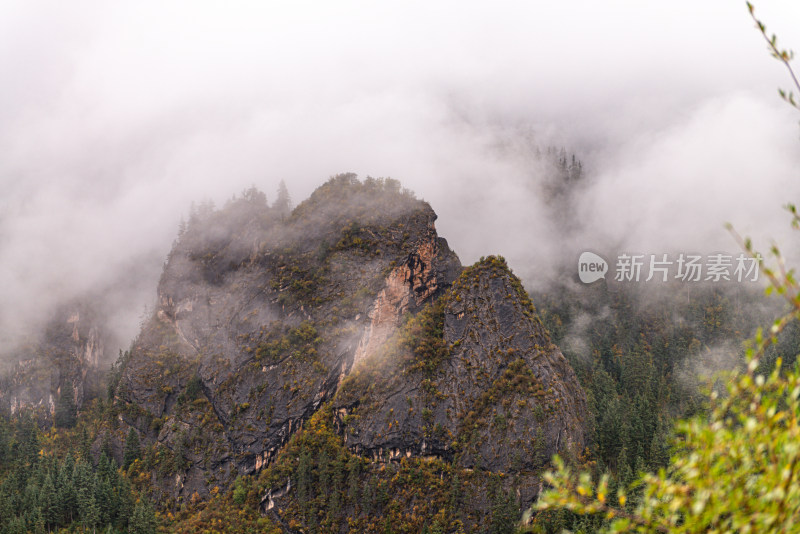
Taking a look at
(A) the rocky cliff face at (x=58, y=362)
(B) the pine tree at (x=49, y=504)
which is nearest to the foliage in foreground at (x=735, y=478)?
(B) the pine tree at (x=49, y=504)

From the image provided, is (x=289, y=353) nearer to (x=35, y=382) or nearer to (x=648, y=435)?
(x=648, y=435)

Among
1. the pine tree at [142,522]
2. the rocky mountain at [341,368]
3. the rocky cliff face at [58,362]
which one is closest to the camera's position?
the rocky mountain at [341,368]

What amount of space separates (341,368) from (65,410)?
6828 centimetres

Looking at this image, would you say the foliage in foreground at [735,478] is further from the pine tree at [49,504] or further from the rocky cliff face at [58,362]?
the rocky cliff face at [58,362]

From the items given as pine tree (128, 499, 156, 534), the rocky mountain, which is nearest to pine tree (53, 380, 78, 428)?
the rocky mountain

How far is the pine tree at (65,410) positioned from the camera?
400 ft

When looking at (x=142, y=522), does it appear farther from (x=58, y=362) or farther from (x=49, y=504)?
(x=58, y=362)

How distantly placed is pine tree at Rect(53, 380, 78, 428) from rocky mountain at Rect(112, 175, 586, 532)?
17286mm

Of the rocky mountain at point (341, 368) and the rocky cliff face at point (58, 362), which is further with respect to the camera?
the rocky cliff face at point (58, 362)

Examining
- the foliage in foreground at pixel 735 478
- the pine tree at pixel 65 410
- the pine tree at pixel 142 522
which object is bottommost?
the pine tree at pixel 142 522

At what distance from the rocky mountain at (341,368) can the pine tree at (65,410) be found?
17.3m

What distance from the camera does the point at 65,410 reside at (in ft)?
402

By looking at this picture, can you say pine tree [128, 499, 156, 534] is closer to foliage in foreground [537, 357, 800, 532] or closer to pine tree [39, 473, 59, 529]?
pine tree [39, 473, 59, 529]

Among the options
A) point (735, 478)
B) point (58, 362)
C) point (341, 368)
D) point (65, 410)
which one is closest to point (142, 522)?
point (341, 368)
